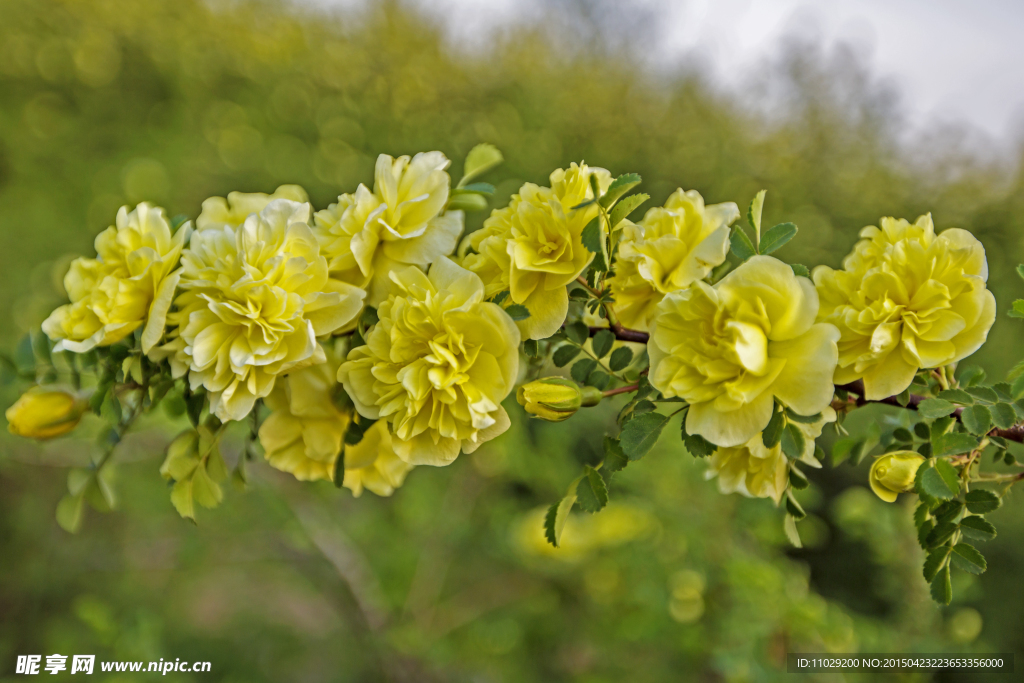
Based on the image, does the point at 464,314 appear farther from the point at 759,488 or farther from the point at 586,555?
the point at 586,555

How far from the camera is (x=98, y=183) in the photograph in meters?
1.84

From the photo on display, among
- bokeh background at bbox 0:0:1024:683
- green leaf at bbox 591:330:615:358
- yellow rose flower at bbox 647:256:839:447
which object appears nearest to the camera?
yellow rose flower at bbox 647:256:839:447

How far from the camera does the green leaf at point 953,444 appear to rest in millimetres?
345

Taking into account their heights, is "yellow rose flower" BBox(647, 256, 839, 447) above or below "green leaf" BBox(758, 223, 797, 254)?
below

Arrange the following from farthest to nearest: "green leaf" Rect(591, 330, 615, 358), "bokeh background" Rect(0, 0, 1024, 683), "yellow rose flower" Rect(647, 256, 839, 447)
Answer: "bokeh background" Rect(0, 0, 1024, 683)
"green leaf" Rect(591, 330, 615, 358)
"yellow rose flower" Rect(647, 256, 839, 447)

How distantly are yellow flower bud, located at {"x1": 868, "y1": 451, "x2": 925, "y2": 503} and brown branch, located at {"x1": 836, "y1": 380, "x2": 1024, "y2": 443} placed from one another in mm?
32

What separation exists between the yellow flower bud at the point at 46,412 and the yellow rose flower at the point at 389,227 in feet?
0.84

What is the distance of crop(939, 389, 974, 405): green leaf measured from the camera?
1.16ft

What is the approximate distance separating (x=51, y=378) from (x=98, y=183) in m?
1.69

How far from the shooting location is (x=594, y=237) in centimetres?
33

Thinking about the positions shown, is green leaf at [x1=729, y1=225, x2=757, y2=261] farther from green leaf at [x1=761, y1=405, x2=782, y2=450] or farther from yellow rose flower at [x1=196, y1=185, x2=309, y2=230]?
yellow rose flower at [x1=196, y1=185, x2=309, y2=230]

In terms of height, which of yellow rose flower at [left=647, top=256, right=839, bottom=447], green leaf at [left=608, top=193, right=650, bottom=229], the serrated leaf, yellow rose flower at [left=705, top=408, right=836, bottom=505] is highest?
green leaf at [left=608, top=193, right=650, bottom=229]

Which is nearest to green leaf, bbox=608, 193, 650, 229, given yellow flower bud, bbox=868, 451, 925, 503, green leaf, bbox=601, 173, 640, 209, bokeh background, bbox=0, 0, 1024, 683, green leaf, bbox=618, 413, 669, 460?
green leaf, bbox=601, 173, 640, 209

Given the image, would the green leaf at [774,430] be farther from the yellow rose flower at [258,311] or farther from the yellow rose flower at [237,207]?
the yellow rose flower at [237,207]
